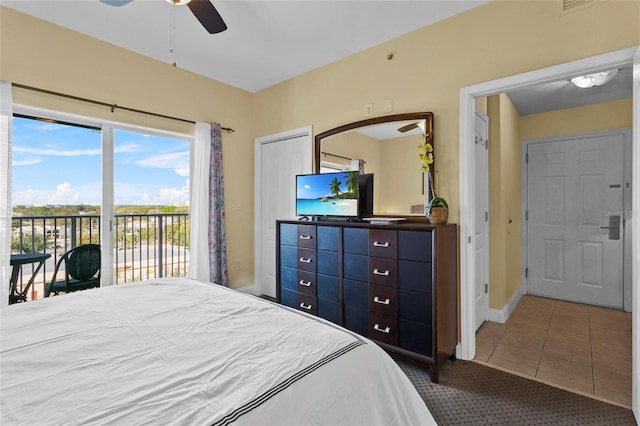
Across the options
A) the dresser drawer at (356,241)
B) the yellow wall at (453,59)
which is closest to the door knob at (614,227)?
the yellow wall at (453,59)

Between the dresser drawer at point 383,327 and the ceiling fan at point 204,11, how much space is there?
2431mm

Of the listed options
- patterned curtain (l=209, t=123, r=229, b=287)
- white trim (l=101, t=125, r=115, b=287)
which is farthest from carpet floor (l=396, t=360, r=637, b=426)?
white trim (l=101, t=125, r=115, b=287)

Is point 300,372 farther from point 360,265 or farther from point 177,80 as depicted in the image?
point 177,80

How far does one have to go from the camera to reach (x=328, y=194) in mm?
3012

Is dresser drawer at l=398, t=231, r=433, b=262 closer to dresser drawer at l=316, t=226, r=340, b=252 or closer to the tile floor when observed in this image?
dresser drawer at l=316, t=226, r=340, b=252

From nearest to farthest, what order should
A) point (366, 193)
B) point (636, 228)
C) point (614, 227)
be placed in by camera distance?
point (636, 228) → point (366, 193) → point (614, 227)

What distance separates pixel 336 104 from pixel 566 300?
387 cm

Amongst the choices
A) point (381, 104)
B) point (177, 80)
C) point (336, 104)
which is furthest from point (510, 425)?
point (177, 80)

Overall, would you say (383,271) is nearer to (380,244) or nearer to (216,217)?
(380,244)

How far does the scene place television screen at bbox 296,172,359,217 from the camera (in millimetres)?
2828

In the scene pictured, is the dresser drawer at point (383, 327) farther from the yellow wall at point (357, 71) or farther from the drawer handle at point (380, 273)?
the yellow wall at point (357, 71)

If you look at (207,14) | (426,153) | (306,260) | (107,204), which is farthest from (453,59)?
(107,204)

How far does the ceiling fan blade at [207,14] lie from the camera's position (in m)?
1.98

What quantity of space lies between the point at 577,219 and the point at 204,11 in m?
4.72
